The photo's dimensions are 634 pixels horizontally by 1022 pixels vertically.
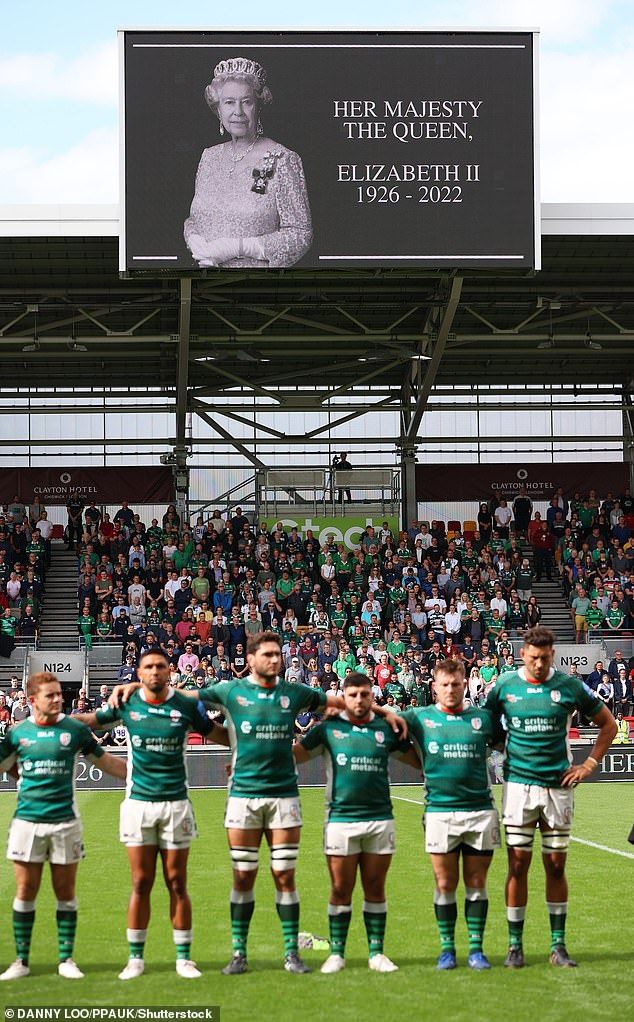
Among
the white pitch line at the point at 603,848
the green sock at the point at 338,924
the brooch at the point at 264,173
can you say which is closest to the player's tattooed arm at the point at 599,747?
the green sock at the point at 338,924

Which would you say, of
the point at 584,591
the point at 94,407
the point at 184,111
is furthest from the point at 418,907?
the point at 94,407

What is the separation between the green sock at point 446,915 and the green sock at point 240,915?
45.8 inches

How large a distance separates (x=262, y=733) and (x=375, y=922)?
53.6 inches

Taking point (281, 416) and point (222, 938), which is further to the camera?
point (281, 416)

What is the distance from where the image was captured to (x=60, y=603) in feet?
109

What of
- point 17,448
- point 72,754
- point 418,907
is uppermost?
point 17,448

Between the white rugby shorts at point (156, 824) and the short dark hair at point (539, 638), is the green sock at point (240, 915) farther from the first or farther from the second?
the short dark hair at point (539, 638)

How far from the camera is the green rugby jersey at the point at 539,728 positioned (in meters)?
8.59

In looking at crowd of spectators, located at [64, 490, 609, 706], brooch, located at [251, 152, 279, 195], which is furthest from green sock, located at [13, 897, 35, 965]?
brooch, located at [251, 152, 279, 195]

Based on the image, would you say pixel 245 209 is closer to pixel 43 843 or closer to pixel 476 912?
pixel 43 843

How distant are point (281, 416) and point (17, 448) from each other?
24.7ft

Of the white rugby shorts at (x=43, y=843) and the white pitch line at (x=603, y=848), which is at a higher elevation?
the white rugby shorts at (x=43, y=843)

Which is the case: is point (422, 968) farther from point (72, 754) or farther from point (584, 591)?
point (584, 591)

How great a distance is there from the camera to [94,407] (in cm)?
3750
